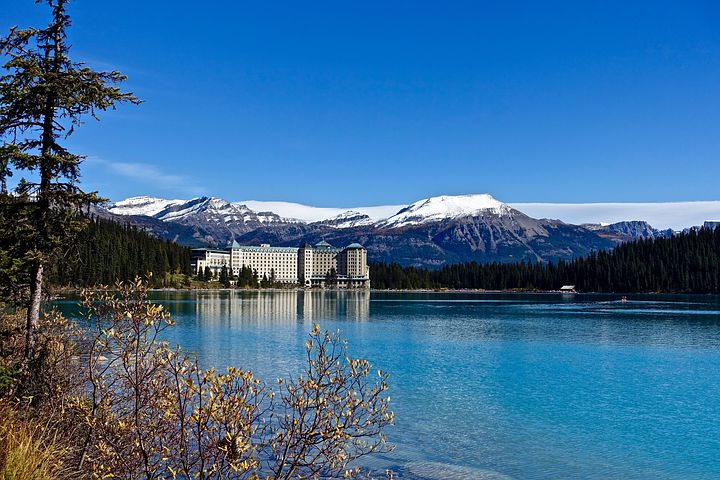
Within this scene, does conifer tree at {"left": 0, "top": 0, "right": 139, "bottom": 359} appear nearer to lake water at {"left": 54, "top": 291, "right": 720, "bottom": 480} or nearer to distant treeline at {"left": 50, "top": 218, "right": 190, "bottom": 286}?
lake water at {"left": 54, "top": 291, "right": 720, "bottom": 480}

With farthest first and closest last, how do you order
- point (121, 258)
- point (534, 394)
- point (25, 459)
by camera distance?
point (121, 258)
point (534, 394)
point (25, 459)

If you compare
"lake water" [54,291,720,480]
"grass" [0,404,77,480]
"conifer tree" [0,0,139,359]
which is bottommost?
"lake water" [54,291,720,480]

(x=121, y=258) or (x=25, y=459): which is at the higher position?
(x=121, y=258)

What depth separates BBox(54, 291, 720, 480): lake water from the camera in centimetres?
2105

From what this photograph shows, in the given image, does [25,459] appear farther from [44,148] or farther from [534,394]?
[534,394]

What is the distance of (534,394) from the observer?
108ft

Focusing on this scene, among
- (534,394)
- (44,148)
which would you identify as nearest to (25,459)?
(44,148)

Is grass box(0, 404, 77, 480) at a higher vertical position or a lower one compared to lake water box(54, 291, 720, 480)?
higher

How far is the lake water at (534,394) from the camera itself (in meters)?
21.0

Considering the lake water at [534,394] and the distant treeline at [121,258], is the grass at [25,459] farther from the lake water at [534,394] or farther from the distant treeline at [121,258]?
the distant treeline at [121,258]

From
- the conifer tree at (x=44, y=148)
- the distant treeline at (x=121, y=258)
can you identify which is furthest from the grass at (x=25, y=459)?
the distant treeline at (x=121, y=258)

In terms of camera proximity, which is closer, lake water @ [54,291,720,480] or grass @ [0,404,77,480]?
grass @ [0,404,77,480]

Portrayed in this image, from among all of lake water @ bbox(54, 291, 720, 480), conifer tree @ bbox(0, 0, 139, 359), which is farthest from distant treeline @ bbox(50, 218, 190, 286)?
conifer tree @ bbox(0, 0, 139, 359)

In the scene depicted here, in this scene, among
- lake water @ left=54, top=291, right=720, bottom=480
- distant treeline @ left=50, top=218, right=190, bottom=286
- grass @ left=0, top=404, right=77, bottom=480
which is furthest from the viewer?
distant treeline @ left=50, top=218, right=190, bottom=286
